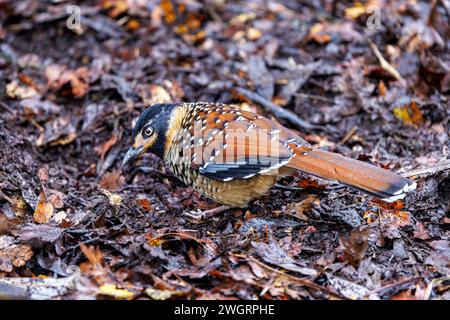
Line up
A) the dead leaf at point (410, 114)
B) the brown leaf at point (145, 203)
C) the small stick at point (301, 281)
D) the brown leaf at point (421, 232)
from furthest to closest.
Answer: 1. the dead leaf at point (410, 114)
2. the brown leaf at point (145, 203)
3. the brown leaf at point (421, 232)
4. the small stick at point (301, 281)

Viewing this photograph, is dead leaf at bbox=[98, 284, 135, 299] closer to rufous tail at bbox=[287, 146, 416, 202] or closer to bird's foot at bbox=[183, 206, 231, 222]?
bird's foot at bbox=[183, 206, 231, 222]

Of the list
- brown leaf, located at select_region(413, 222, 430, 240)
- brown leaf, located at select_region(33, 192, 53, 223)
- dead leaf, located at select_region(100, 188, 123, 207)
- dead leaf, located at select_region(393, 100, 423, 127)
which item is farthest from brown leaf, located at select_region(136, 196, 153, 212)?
dead leaf, located at select_region(393, 100, 423, 127)

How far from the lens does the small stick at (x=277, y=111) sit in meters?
6.98

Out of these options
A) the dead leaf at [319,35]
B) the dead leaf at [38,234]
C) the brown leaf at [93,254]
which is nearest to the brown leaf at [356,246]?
the brown leaf at [93,254]

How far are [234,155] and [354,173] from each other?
105 centimetres

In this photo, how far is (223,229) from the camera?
532 cm

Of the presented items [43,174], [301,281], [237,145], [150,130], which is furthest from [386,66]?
[43,174]

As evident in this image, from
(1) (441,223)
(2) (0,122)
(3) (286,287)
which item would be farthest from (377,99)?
(2) (0,122)

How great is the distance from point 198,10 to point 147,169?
336cm

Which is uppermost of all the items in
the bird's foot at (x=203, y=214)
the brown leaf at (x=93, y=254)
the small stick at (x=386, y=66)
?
the small stick at (x=386, y=66)

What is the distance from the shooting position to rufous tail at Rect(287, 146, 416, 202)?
463 cm

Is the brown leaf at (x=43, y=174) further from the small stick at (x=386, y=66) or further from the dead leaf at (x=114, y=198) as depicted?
the small stick at (x=386, y=66)

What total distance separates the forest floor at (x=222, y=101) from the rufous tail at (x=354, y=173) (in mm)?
366
